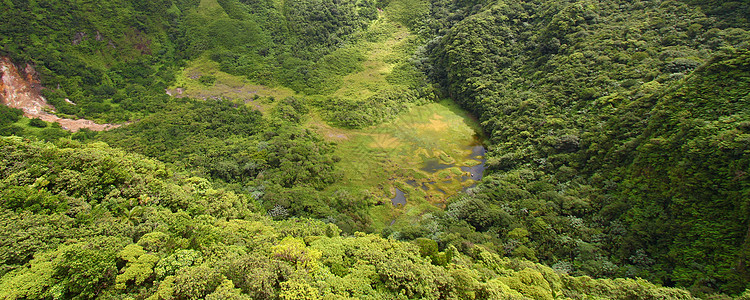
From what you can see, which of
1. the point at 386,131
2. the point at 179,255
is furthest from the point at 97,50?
the point at 179,255

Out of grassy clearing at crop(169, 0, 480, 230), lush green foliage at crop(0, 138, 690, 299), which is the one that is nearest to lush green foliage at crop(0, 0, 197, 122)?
grassy clearing at crop(169, 0, 480, 230)

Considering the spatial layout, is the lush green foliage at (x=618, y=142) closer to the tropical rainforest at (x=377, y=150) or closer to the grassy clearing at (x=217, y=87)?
the tropical rainforest at (x=377, y=150)

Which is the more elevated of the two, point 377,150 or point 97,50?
point 97,50

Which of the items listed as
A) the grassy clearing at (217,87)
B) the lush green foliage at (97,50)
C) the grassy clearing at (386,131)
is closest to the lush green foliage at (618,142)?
the grassy clearing at (386,131)

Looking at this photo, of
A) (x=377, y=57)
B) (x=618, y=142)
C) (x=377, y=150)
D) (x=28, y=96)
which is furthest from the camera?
(x=377, y=57)

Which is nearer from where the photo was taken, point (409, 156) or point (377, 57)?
point (409, 156)

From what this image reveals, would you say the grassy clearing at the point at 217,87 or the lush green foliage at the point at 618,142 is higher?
the lush green foliage at the point at 618,142

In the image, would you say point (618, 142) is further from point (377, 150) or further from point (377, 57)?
point (377, 57)
